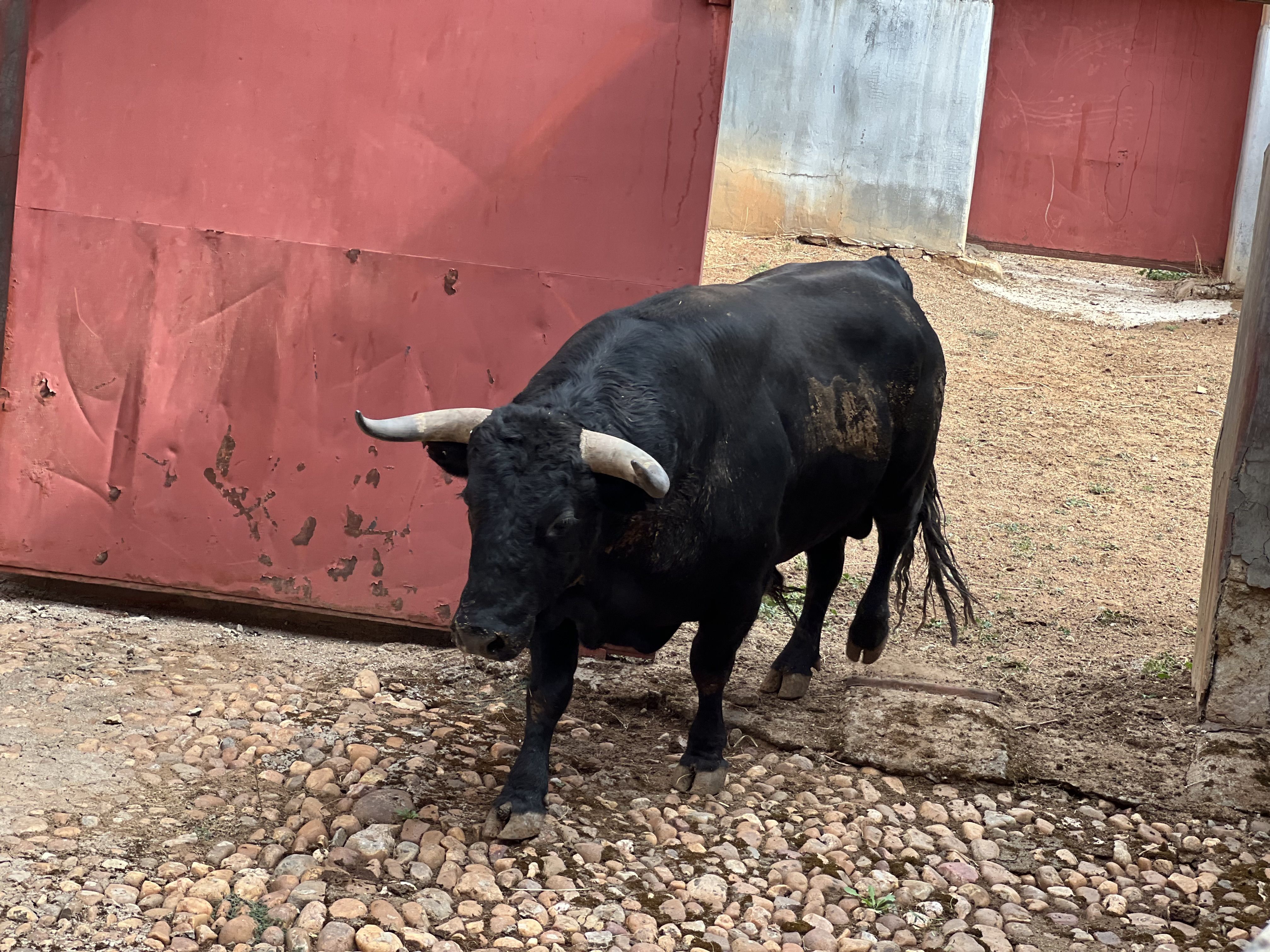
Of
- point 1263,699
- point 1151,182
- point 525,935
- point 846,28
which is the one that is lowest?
point 525,935

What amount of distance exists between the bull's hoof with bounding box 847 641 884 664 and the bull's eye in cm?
234

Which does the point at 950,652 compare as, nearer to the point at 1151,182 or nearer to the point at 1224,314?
the point at 1224,314

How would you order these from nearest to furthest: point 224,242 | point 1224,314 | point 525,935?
point 525,935, point 224,242, point 1224,314

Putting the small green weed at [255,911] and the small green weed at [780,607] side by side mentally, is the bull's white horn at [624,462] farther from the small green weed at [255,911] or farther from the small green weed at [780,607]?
the small green weed at [780,607]

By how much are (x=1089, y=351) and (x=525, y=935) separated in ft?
31.3

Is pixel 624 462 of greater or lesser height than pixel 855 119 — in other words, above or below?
below

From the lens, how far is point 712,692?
4254mm

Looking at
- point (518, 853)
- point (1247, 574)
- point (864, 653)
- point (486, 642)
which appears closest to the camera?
point (486, 642)

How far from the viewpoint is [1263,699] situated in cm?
441

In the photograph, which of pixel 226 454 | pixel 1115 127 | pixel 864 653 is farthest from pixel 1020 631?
pixel 1115 127

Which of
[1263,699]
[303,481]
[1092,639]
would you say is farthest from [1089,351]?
[303,481]

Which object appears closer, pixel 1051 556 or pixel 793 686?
pixel 793 686

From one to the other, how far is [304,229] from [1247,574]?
367 centimetres

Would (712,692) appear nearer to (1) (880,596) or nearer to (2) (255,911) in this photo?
(1) (880,596)
